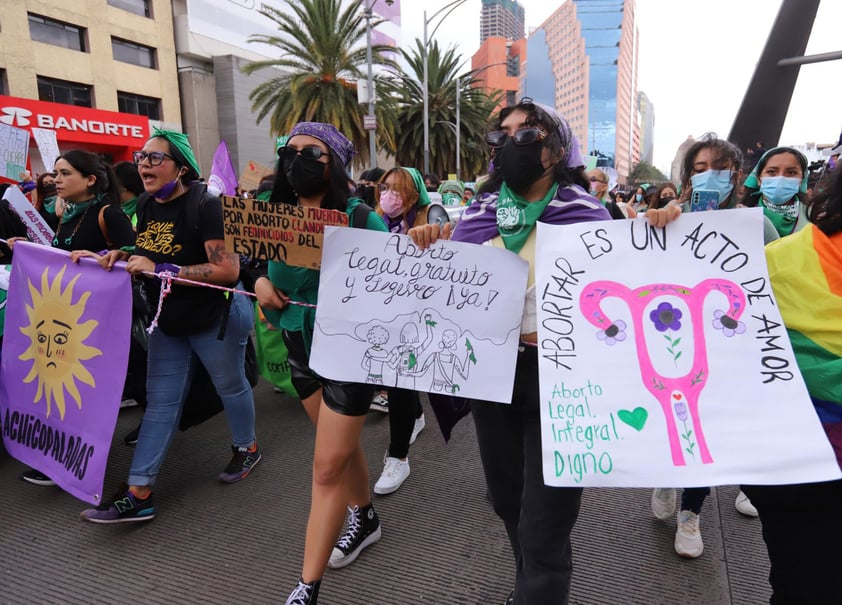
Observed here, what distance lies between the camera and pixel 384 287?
196cm

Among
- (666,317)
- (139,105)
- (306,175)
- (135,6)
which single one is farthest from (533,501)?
(135,6)

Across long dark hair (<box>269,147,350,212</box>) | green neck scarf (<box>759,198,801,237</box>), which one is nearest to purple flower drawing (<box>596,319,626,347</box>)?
long dark hair (<box>269,147,350,212</box>)

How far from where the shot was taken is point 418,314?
192 cm

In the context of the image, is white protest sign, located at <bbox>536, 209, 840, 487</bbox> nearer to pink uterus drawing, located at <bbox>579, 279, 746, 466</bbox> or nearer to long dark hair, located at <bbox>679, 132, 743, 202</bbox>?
pink uterus drawing, located at <bbox>579, 279, 746, 466</bbox>

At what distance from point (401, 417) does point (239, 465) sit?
41.6 inches

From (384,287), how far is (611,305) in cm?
76

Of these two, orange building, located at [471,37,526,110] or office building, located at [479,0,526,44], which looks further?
office building, located at [479,0,526,44]

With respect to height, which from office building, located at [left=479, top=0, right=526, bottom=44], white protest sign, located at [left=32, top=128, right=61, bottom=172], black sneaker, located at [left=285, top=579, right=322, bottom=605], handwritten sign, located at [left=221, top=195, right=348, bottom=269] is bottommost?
black sneaker, located at [left=285, top=579, right=322, bottom=605]

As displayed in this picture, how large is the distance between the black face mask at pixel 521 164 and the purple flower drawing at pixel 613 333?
520mm

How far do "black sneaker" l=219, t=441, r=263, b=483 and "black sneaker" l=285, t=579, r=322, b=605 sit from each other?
4.54 feet

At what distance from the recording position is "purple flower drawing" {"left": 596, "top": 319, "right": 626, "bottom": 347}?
160cm

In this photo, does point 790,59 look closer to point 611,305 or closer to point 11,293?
point 611,305

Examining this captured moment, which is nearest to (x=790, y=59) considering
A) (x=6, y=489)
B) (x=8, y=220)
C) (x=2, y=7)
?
(x=8, y=220)

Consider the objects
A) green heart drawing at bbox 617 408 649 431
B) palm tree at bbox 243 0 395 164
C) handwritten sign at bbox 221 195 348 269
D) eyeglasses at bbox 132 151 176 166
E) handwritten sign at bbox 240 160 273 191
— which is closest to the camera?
green heart drawing at bbox 617 408 649 431
